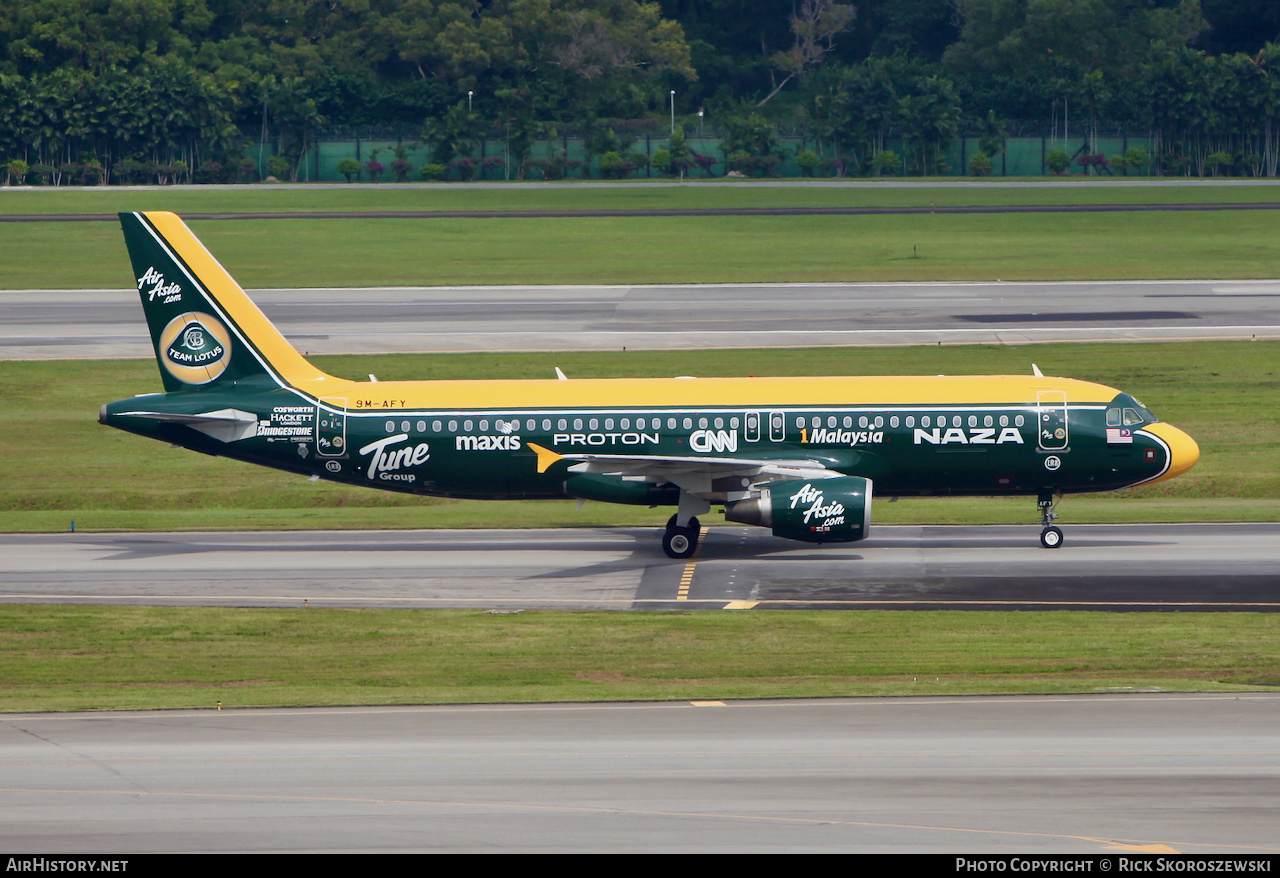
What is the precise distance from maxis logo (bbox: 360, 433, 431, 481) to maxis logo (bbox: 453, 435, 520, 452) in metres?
0.86

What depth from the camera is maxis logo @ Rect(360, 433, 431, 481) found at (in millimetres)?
36719

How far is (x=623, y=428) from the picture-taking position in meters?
36.2

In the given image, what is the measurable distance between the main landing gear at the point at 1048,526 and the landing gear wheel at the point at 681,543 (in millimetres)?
8745

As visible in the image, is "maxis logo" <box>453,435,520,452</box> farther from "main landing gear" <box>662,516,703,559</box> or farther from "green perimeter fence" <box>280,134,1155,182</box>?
A: "green perimeter fence" <box>280,134,1155,182</box>

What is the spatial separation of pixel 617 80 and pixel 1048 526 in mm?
143901

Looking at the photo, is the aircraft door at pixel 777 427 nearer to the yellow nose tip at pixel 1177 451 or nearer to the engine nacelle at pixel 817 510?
the engine nacelle at pixel 817 510

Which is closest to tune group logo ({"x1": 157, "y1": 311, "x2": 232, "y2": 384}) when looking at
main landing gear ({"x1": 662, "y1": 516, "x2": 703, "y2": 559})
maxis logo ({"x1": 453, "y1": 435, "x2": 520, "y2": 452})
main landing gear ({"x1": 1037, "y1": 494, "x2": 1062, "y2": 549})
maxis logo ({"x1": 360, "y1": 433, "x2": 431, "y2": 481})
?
maxis logo ({"x1": 360, "y1": 433, "x2": 431, "y2": 481})

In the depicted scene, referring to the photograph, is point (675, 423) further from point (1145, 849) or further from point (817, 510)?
point (1145, 849)

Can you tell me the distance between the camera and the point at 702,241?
106 m

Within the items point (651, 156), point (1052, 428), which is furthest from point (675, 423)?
point (651, 156)

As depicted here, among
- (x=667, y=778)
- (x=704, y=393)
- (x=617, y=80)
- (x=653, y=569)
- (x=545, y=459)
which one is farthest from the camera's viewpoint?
(x=617, y=80)

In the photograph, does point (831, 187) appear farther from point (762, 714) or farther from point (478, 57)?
point (762, 714)

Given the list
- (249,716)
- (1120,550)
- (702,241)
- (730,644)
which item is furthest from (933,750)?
(702,241)

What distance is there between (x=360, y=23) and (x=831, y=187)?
66453 millimetres
